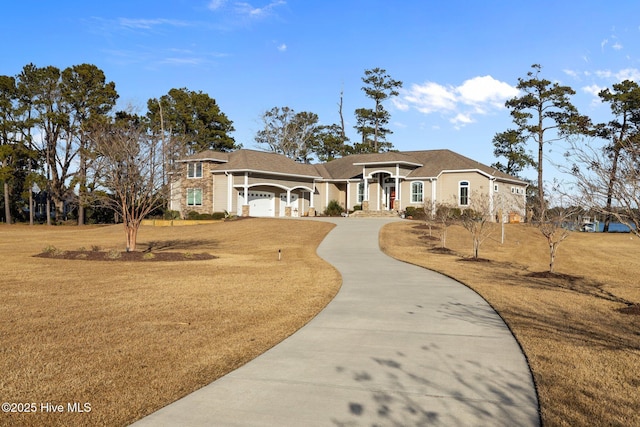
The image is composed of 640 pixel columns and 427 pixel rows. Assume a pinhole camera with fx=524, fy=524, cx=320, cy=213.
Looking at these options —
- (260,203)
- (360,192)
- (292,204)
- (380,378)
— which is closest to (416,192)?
(360,192)

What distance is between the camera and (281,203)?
45812mm

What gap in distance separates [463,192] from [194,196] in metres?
22.2

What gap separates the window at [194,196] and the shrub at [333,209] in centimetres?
1100

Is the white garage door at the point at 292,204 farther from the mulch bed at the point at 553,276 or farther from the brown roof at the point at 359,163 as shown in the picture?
the mulch bed at the point at 553,276

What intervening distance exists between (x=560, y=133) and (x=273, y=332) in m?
43.5

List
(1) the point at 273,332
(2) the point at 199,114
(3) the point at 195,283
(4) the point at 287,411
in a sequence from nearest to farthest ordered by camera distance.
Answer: (4) the point at 287,411 < (1) the point at 273,332 < (3) the point at 195,283 < (2) the point at 199,114

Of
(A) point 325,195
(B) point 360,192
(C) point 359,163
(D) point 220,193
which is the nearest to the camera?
(D) point 220,193

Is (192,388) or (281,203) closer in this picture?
(192,388)

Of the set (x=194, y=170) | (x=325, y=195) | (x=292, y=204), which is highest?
(x=194, y=170)

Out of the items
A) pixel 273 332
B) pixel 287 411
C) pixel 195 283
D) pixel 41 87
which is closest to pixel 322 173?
pixel 41 87

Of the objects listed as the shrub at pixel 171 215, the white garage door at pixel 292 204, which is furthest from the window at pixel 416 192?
the shrub at pixel 171 215

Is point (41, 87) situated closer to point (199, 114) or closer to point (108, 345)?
point (199, 114)

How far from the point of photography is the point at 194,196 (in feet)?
146

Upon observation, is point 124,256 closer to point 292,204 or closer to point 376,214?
point 376,214
